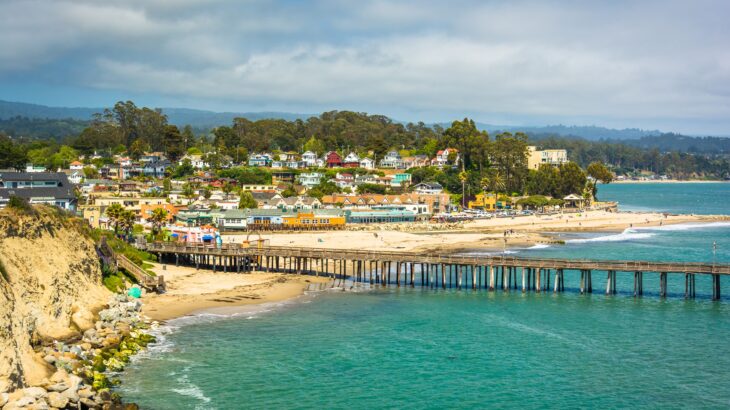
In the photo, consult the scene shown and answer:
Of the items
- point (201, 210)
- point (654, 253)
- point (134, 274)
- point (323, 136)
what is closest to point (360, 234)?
point (201, 210)

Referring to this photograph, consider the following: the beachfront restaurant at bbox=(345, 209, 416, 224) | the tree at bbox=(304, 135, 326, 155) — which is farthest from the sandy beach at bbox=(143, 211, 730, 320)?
the tree at bbox=(304, 135, 326, 155)

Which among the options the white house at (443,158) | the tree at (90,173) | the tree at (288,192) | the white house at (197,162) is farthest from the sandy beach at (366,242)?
the white house at (197,162)

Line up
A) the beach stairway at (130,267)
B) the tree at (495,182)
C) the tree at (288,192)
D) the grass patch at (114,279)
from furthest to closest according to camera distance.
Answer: the tree at (495,182) < the tree at (288,192) < the beach stairway at (130,267) < the grass patch at (114,279)

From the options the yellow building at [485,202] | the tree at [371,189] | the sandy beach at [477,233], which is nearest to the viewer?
the sandy beach at [477,233]

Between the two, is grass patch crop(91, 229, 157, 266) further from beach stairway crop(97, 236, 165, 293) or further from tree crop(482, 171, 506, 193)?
tree crop(482, 171, 506, 193)

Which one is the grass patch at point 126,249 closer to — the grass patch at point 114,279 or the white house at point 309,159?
the grass patch at point 114,279

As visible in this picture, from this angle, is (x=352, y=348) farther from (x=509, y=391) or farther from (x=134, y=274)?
(x=134, y=274)

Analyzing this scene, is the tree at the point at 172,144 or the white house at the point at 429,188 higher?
the tree at the point at 172,144
